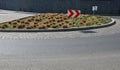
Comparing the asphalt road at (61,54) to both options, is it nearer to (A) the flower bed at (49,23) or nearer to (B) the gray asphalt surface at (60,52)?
(B) the gray asphalt surface at (60,52)

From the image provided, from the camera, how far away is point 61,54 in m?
11.1

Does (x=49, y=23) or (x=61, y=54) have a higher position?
(x=61, y=54)

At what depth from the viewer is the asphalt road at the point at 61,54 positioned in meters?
9.28

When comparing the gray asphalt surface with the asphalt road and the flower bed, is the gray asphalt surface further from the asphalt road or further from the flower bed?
the flower bed

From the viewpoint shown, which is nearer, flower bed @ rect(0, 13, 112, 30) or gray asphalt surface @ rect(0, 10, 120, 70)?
gray asphalt surface @ rect(0, 10, 120, 70)

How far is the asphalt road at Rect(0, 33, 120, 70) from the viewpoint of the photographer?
928cm

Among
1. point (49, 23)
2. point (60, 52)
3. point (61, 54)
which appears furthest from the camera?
point (49, 23)

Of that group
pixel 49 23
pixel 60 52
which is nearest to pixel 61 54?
pixel 60 52

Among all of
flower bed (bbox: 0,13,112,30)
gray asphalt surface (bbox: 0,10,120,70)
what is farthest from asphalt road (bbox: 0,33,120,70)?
A: flower bed (bbox: 0,13,112,30)

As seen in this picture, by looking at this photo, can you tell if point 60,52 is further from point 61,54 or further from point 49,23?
point 49,23

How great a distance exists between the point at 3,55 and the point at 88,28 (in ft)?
31.2

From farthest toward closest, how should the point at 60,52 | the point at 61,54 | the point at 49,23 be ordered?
the point at 49,23
the point at 60,52
the point at 61,54

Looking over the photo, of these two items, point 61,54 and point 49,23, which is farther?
point 49,23

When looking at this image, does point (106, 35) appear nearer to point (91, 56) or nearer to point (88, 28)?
point (88, 28)
